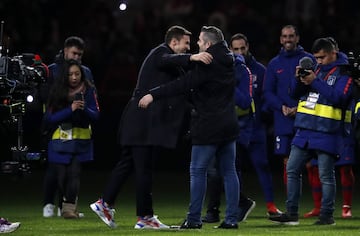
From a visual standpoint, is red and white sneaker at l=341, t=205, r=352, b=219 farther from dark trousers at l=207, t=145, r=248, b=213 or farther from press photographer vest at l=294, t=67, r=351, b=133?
press photographer vest at l=294, t=67, r=351, b=133

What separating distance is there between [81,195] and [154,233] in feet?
19.5

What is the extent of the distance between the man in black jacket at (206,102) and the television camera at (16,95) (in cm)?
118

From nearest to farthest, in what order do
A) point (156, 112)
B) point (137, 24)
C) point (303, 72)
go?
point (156, 112) < point (303, 72) < point (137, 24)

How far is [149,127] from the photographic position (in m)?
13.9

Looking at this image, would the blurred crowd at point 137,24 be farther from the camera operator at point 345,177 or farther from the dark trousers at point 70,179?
the dark trousers at point 70,179

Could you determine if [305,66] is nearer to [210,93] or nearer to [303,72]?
[303,72]

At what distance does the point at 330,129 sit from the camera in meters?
14.2

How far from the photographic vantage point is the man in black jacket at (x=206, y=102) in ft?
44.1

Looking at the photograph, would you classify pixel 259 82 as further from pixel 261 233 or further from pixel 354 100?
pixel 261 233

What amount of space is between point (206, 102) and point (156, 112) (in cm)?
69

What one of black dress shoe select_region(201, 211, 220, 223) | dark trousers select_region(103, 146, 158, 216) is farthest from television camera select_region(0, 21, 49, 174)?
black dress shoe select_region(201, 211, 220, 223)

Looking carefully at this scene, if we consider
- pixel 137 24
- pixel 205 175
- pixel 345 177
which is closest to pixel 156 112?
pixel 205 175

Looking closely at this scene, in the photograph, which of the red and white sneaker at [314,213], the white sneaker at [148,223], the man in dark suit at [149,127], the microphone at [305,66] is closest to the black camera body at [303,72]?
the microphone at [305,66]

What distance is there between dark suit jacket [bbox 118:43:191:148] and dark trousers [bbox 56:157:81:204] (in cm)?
162
